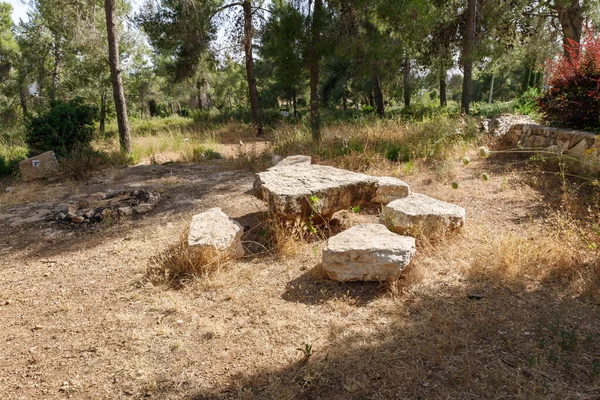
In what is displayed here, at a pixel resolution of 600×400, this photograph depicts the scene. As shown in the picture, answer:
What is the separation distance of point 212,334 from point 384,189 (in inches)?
111

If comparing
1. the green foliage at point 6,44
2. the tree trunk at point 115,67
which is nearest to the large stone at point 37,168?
the tree trunk at point 115,67

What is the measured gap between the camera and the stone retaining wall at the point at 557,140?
16.3 feet

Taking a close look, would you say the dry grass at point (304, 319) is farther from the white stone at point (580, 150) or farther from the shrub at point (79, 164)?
the shrub at point (79, 164)

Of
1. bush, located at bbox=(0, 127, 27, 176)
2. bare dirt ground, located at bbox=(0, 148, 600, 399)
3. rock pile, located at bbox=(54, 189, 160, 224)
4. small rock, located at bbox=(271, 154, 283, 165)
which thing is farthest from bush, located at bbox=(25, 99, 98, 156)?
bare dirt ground, located at bbox=(0, 148, 600, 399)

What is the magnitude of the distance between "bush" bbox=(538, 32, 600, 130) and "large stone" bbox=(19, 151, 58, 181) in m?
9.07

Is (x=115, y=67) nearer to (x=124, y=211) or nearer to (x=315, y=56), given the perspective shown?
(x=315, y=56)

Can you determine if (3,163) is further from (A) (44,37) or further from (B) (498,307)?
(A) (44,37)

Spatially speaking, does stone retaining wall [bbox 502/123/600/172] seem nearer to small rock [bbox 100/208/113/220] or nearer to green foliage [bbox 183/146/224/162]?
small rock [bbox 100/208/113/220]

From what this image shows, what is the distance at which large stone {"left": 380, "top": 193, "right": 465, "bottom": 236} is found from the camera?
12.1 feet

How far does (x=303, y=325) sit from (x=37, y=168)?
6891 mm

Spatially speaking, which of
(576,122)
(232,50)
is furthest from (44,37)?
(576,122)

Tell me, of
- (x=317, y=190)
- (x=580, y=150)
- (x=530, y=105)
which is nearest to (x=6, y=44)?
(x=317, y=190)

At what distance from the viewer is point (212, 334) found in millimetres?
2629

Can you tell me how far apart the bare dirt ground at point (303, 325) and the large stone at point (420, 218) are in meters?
0.15
